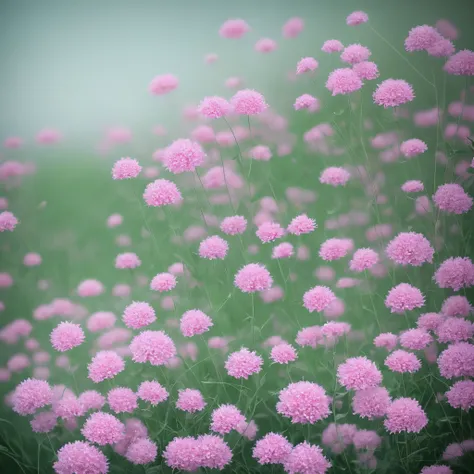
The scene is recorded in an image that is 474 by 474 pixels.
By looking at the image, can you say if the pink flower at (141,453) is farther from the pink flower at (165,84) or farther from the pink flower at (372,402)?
the pink flower at (165,84)

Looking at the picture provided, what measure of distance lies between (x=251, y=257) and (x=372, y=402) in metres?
0.38

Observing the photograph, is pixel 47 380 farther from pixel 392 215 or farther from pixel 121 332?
pixel 392 215

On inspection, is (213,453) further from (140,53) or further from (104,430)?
(140,53)

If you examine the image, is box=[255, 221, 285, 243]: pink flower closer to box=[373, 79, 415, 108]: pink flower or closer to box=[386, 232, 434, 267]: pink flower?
box=[386, 232, 434, 267]: pink flower

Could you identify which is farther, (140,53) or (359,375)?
(140,53)

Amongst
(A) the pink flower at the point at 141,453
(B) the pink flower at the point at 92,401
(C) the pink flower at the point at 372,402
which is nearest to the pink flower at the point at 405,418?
(C) the pink flower at the point at 372,402

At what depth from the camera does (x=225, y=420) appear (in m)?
1.04

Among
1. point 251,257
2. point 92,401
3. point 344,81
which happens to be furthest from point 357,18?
point 92,401

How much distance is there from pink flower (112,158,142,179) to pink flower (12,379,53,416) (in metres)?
0.47

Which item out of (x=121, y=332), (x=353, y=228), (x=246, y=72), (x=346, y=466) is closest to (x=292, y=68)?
(x=246, y=72)

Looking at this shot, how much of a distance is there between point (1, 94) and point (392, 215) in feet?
3.04

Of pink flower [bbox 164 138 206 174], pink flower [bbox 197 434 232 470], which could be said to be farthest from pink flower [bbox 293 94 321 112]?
pink flower [bbox 197 434 232 470]

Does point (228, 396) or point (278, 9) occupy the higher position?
point (278, 9)

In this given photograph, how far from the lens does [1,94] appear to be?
1271mm
